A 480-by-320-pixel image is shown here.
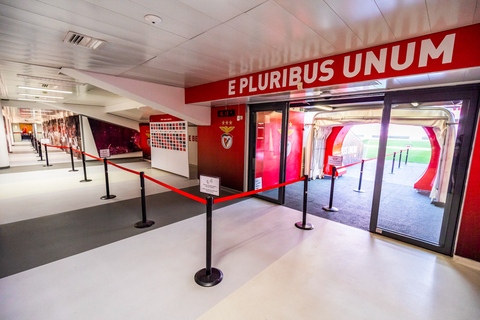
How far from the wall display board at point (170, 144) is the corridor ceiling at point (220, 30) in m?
3.68

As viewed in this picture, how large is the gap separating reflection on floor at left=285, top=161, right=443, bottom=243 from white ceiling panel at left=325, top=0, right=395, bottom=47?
301 cm

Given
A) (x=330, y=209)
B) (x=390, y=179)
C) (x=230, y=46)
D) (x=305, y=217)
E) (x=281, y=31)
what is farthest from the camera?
(x=390, y=179)

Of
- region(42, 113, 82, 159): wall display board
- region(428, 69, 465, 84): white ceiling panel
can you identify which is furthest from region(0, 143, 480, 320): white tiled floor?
region(42, 113, 82, 159): wall display board

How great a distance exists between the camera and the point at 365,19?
1.90m

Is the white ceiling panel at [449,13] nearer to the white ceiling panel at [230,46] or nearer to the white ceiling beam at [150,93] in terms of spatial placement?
the white ceiling panel at [230,46]

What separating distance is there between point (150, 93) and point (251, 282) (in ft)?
14.6

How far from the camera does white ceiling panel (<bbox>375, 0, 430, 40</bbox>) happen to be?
1635mm

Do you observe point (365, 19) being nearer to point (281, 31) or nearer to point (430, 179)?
point (281, 31)

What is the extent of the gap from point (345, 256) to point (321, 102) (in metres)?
3.54

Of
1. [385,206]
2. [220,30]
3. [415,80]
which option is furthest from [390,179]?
[220,30]

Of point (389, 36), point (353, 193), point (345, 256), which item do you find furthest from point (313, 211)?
point (389, 36)

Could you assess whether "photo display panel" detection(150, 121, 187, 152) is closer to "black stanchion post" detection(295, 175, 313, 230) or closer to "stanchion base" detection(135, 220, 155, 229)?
"stanchion base" detection(135, 220, 155, 229)

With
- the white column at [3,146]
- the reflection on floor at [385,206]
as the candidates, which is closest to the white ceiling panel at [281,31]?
the reflection on floor at [385,206]

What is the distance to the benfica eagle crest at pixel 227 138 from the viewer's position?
18.4ft
